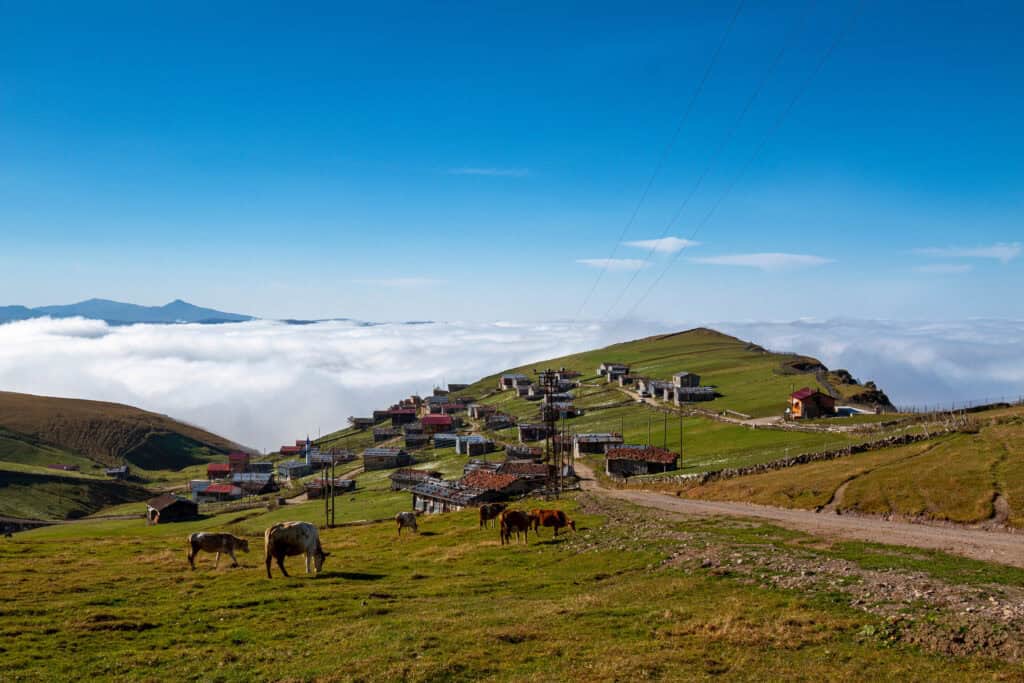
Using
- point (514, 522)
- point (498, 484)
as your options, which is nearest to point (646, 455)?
point (498, 484)

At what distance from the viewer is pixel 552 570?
30297 mm

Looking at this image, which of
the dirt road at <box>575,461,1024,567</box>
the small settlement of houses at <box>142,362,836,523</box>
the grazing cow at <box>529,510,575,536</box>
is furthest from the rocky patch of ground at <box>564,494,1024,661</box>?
the small settlement of houses at <box>142,362,836,523</box>

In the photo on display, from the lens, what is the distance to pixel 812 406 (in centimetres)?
11606

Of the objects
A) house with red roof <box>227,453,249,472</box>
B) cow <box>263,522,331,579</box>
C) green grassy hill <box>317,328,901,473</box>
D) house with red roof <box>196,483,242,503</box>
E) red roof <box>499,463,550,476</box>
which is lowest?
house with red roof <box>196,483,242,503</box>

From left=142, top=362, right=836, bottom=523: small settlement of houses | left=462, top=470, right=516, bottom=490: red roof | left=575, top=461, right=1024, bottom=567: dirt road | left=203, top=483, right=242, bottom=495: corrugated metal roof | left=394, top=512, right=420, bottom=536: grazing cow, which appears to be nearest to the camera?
left=575, top=461, right=1024, bottom=567: dirt road

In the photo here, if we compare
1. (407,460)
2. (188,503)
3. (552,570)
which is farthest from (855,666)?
(407,460)

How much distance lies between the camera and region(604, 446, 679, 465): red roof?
3708 inches

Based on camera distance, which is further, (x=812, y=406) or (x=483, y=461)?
(x=483, y=461)

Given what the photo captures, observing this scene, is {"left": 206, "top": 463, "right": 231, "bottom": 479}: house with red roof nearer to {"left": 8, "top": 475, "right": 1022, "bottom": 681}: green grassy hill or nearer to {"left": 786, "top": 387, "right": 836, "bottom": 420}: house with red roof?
{"left": 786, "top": 387, "right": 836, "bottom": 420}: house with red roof

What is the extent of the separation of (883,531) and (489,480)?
57128mm

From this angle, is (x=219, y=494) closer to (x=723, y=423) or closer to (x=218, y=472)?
(x=218, y=472)

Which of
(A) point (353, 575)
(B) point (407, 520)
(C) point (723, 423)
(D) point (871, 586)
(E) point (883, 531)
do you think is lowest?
(B) point (407, 520)

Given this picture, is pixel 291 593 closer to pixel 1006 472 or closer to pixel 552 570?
pixel 552 570

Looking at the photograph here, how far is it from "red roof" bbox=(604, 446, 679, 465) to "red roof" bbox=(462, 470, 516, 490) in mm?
18821
